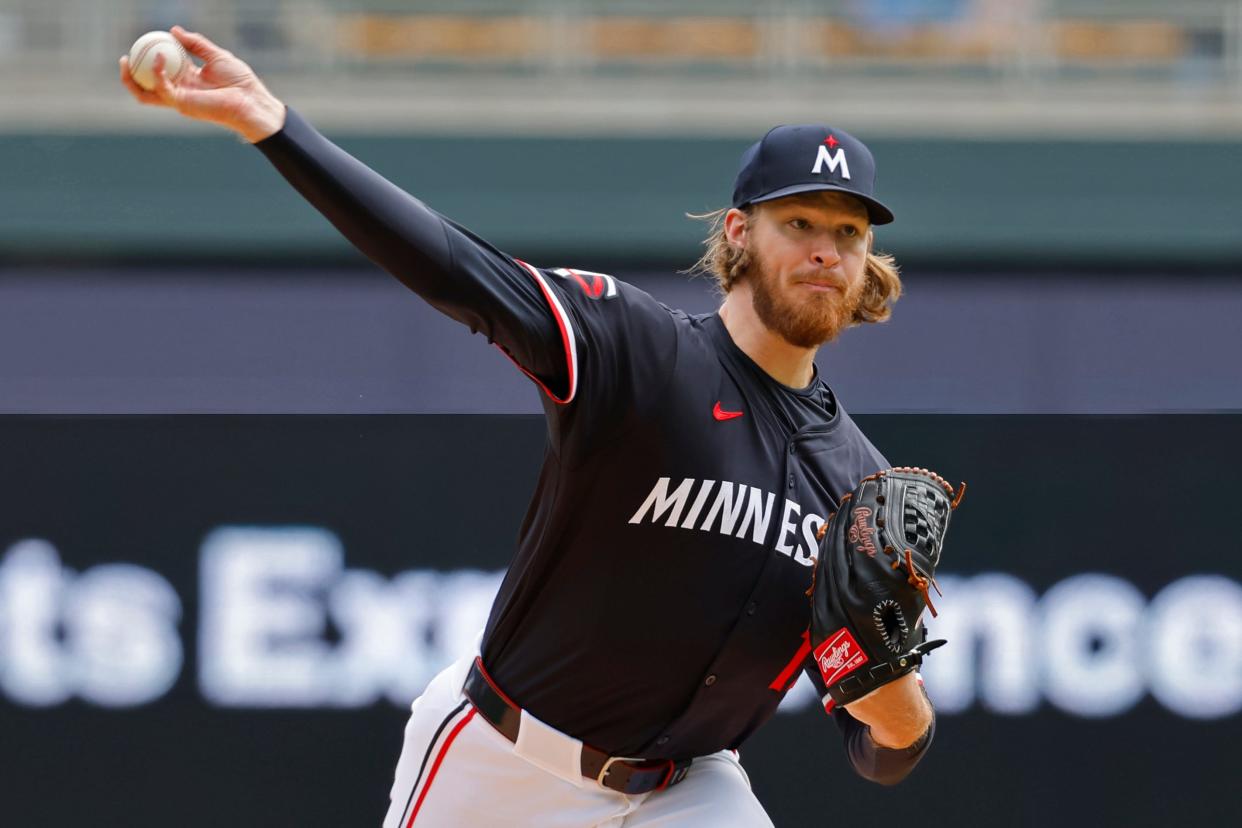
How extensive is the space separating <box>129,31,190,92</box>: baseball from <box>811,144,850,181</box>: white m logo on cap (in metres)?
1.25

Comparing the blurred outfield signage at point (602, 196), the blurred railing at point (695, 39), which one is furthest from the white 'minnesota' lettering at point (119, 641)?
the blurred railing at point (695, 39)

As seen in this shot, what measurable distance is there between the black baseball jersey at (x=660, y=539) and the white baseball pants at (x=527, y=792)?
72mm

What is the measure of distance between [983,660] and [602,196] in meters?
2.19

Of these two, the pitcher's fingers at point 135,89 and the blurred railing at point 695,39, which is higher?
the blurred railing at point 695,39

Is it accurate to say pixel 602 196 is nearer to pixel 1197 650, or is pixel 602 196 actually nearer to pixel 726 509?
pixel 1197 650

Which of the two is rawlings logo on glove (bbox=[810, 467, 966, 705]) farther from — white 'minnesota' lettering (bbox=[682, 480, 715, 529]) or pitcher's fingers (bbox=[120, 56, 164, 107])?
pitcher's fingers (bbox=[120, 56, 164, 107])

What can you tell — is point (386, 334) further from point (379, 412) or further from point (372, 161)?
point (372, 161)

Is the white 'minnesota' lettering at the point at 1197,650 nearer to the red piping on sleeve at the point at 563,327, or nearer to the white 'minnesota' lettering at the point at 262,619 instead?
the white 'minnesota' lettering at the point at 262,619

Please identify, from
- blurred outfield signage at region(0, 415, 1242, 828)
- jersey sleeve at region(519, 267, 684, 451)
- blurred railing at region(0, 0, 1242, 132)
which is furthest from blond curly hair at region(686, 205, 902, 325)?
blurred railing at region(0, 0, 1242, 132)

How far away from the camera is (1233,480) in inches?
206

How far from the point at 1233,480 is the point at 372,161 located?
10.8 feet

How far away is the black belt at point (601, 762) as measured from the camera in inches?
117

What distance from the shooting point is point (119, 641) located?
5004 mm

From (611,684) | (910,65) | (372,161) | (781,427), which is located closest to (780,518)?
(781,427)
